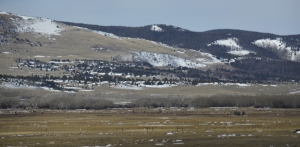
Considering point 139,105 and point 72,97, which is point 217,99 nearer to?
point 139,105

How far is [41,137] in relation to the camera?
74.3 metres

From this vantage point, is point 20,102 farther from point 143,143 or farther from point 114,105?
point 143,143

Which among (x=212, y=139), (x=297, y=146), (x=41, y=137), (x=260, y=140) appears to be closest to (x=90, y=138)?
(x=41, y=137)

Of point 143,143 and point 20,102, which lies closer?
point 143,143

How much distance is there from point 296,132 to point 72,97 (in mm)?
120105

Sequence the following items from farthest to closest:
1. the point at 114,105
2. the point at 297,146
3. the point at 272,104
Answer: the point at 114,105
the point at 272,104
the point at 297,146

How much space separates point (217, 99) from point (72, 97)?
49.3 metres

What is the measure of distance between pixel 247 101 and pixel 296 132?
10054 centimetres

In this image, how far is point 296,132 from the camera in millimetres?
72875

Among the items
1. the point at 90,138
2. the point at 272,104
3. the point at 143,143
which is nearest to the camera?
the point at 143,143

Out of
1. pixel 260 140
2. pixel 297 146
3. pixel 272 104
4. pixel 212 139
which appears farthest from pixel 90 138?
pixel 272 104

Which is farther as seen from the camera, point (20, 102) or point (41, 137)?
point (20, 102)

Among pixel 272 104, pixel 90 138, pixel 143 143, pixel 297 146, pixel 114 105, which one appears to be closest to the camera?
pixel 297 146

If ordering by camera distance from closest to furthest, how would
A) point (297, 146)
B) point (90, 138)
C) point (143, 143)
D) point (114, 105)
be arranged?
point (297, 146), point (143, 143), point (90, 138), point (114, 105)
